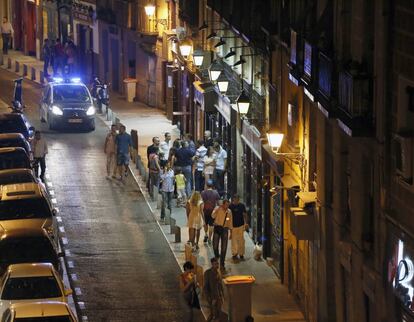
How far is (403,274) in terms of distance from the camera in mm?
20828

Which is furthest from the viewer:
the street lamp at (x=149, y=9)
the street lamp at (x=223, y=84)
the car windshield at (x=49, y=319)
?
the street lamp at (x=149, y=9)

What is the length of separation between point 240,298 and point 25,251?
4.99 meters

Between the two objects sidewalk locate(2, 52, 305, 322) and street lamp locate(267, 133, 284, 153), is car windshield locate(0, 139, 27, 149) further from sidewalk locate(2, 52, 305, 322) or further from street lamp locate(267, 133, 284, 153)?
street lamp locate(267, 133, 284, 153)

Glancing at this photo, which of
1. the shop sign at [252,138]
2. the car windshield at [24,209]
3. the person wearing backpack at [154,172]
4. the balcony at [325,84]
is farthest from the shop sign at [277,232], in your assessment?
the balcony at [325,84]

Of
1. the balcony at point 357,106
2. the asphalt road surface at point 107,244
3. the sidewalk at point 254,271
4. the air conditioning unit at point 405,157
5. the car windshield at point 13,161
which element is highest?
the balcony at point 357,106

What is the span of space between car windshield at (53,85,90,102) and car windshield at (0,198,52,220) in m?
19.0

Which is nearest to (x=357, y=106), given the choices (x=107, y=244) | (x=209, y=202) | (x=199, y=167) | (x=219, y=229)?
(x=219, y=229)

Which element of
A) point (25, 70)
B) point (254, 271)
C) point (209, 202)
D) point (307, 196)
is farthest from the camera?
point (25, 70)

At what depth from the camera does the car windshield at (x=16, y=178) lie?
37562 mm

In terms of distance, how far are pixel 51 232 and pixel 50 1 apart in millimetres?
44803

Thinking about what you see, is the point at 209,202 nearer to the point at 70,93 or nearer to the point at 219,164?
the point at 219,164

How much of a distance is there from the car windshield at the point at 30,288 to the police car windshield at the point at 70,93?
25983mm

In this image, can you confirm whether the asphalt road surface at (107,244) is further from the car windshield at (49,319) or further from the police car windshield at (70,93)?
the car windshield at (49,319)

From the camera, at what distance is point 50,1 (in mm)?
75812
